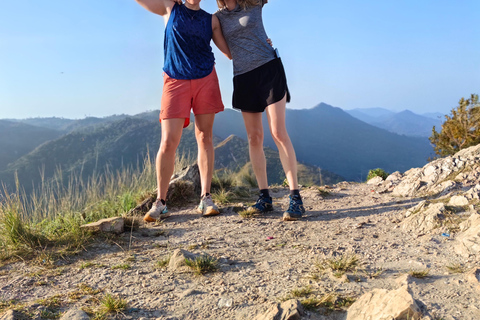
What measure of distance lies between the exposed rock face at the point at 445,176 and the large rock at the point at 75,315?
3.79 m

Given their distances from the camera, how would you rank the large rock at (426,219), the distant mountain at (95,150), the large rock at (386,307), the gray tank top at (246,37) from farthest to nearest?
the distant mountain at (95,150), the gray tank top at (246,37), the large rock at (426,219), the large rock at (386,307)

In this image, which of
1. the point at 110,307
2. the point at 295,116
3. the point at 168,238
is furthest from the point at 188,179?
the point at 295,116

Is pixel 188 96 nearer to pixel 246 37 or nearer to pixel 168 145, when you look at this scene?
pixel 168 145

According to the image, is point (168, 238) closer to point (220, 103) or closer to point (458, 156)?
point (220, 103)

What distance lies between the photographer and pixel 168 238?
3.21 metres

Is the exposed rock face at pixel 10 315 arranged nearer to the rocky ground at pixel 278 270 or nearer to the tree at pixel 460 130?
the rocky ground at pixel 278 270

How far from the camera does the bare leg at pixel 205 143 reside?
370 centimetres

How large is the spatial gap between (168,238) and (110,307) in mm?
1337

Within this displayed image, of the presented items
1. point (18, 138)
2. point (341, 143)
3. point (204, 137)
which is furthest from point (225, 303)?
point (341, 143)

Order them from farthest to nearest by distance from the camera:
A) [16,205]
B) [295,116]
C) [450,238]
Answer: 1. [295,116]
2. [16,205]
3. [450,238]

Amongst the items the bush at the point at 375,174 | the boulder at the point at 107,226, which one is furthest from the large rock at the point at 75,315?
the bush at the point at 375,174

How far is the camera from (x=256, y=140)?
12.1 feet

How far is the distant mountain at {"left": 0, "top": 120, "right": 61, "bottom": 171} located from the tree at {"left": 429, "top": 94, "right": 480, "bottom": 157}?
54294mm

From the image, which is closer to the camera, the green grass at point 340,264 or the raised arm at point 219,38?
the green grass at point 340,264
